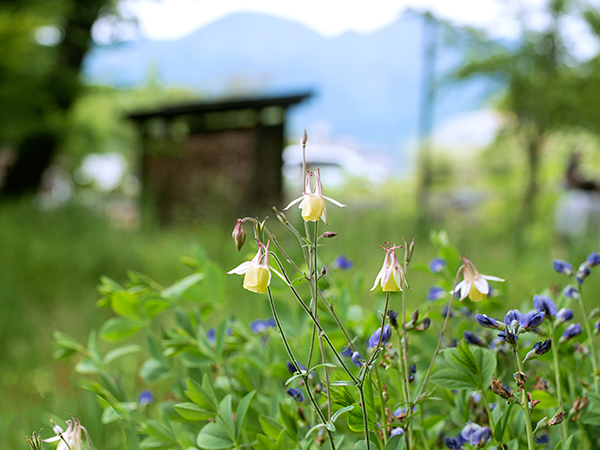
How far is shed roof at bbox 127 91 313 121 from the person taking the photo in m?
6.80

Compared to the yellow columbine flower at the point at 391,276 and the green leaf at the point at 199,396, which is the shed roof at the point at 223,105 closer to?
the green leaf at the point at 199,396

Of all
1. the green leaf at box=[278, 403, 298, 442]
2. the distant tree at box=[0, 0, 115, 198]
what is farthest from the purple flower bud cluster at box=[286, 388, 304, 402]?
the distant tree at box=[0, 0, 115, 198]

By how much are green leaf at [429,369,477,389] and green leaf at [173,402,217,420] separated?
1.09ft

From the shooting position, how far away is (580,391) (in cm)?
82

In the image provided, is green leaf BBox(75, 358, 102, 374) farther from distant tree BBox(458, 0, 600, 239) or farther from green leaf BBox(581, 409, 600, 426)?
distant tree BBox(458, 0, 600, 239)

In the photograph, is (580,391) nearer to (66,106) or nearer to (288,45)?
(66,106)

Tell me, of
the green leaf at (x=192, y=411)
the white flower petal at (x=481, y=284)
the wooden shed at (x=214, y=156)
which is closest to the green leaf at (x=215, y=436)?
the green leaf at (x=192, y=411)

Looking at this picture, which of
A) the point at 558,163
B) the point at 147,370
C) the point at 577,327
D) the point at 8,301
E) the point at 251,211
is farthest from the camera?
the point at 558,163

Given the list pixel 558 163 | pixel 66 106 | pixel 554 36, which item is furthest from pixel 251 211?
pixel 558 163

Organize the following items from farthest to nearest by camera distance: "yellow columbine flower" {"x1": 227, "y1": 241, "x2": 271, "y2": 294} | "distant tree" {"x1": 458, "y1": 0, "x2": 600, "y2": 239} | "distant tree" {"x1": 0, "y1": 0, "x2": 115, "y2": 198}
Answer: "distant tree" {"x1": 458, "y1": 0, "x2": 600, "y2": 239} < "distant tree" {"x1": 0, "y1": 0, "x2": 115, "y2": 198} < "yellow columbine flower" {"x1": 227, "y1": 241, "x2": 271, "y2": 294}

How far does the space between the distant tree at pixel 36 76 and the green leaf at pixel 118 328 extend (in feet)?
8.59

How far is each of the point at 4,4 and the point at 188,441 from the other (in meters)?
3.75

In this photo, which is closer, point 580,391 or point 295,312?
point 580,391

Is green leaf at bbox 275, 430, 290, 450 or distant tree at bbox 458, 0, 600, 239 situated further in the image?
distant tree at bbox 458, 0, 600, 239
